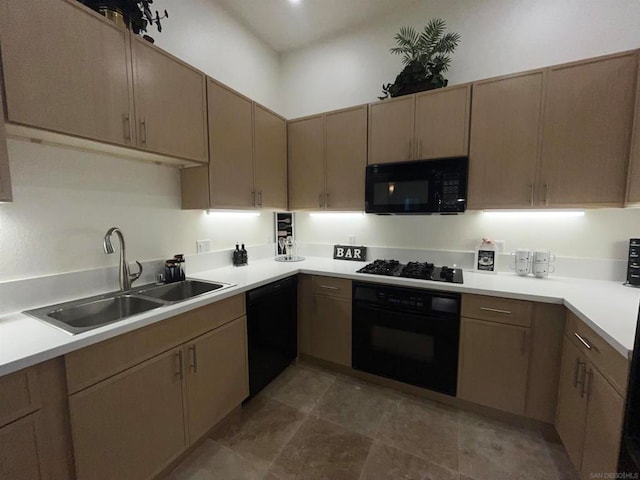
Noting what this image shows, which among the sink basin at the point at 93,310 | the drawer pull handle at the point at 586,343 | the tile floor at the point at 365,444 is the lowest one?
the tile floor at the point at 365,444

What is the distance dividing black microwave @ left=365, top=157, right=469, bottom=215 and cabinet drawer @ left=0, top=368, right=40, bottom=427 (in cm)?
209

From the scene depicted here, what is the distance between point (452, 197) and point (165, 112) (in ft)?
6.51

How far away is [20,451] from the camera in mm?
909

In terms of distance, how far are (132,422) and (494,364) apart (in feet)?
6.72

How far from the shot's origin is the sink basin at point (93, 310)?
131cm

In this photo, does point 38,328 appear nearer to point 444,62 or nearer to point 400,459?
point 400,459

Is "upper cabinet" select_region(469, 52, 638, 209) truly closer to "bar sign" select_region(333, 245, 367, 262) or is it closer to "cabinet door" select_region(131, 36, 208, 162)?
"bar sign" select_region(333, 245, 367, 262)

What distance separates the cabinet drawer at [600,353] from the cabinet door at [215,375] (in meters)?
1.84

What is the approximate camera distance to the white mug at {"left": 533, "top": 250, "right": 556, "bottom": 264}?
6.33 ft

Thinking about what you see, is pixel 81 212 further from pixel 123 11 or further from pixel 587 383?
pixel 587 383

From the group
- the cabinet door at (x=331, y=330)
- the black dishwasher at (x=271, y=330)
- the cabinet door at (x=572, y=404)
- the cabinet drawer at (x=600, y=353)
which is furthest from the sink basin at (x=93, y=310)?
the cabinet door at (x=572, y=404)

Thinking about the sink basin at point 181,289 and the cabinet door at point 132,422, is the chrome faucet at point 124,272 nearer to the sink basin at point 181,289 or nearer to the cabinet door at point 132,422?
the sink basin at point 181,289

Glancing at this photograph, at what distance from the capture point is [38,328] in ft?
3.65

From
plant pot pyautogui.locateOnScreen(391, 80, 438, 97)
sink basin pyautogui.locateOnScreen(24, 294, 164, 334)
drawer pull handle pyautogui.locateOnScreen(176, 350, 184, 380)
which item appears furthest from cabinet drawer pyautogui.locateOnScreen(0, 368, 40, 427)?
plant pot pyautogui.locateOnScreen(391, 80, 438, 97)
